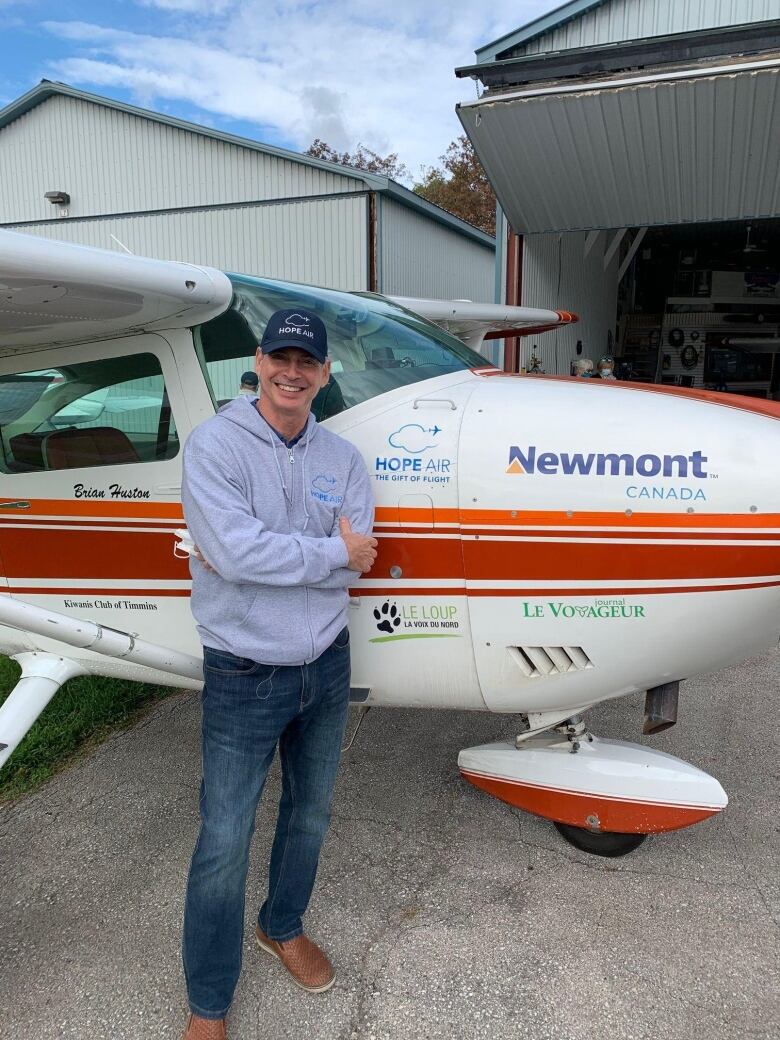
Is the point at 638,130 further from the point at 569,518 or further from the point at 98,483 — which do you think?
the point at 98,483

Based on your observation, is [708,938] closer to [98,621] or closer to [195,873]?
[195,873]

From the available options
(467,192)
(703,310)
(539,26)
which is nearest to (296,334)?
(539,26)

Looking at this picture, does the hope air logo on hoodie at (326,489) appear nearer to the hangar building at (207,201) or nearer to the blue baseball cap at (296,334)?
the blue baseball cap at (296,334)

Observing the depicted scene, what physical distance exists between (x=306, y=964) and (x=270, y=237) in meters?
11.1

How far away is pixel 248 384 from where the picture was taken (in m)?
2.53

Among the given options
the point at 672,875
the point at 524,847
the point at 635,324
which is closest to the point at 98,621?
the point at 524,847

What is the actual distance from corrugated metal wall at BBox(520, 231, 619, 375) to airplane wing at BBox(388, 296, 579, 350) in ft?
12.9

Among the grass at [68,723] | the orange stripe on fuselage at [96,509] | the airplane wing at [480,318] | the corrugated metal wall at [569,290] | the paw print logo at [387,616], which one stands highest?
the corrugated metal wall at [569,290]

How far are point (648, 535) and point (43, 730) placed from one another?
10.6 ft

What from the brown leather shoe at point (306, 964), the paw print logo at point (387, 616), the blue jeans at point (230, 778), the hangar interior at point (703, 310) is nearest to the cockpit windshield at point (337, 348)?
the paw print logo at point (387, 616)

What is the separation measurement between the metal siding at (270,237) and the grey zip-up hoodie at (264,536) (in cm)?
910

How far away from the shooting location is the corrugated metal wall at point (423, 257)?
11414 mm

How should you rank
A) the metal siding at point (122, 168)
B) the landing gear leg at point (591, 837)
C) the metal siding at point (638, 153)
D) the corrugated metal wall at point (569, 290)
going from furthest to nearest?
the metal siding at point (122, 168) → the corrugated metal wall at point (569, 290) → the metal siding at point (638, 153) → the landing gear leg at point (591, 837)

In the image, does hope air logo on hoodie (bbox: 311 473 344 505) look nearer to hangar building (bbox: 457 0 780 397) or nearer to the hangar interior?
hangar building (bbox: 457 0 780 397)
